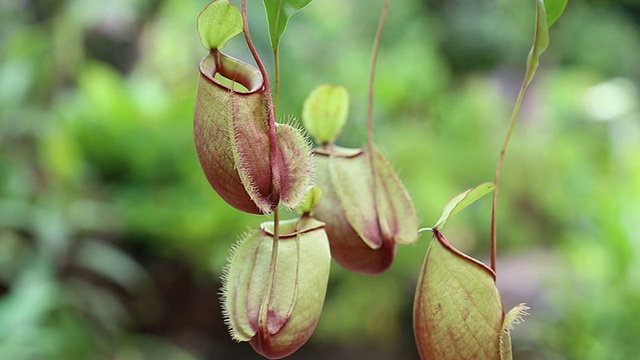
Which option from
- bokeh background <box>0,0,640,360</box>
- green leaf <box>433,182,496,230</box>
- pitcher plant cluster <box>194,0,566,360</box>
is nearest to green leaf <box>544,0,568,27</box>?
pitcher plant cluster <box>194,0,566,360</box>

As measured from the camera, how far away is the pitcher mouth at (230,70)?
1.28ft

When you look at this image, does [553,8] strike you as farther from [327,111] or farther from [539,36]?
[327,111]

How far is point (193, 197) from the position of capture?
2.21m

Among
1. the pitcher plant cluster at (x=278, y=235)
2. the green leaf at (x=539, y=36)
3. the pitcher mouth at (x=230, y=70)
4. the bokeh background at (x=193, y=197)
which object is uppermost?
the green leaf at (x=539, y=36)

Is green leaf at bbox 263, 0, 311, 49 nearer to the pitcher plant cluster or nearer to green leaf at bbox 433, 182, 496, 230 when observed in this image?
the pitcher plant cluster

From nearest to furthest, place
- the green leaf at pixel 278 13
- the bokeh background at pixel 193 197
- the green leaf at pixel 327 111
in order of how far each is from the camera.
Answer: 1. the green leaf at pixel 278 13
2. the green leaf at pixel 327 111
3. the bokeh background at pixel 193 197

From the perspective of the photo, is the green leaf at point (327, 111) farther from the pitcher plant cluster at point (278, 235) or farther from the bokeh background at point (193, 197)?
the bokeh background at point (193, 197)

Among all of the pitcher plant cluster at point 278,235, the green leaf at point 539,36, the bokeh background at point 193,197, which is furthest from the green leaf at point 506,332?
the bokeh background at point 193,197

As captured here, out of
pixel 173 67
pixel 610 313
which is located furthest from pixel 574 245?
pixel 173 67

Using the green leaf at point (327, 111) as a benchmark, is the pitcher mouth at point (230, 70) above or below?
above

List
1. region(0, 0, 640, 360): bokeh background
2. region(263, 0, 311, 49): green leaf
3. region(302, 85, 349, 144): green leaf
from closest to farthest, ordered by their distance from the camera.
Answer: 1. region(263, 0, 311, 49): green leaf
2. region(302, 85, 349, 144): green leaf
3. region(0, 0, 640, 360): bokeh background

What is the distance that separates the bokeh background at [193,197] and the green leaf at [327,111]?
1220mm

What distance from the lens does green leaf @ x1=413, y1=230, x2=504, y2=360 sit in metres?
0.39

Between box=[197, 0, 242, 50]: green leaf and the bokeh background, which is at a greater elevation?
box=[197, 0, 242, 50]: green leaf
